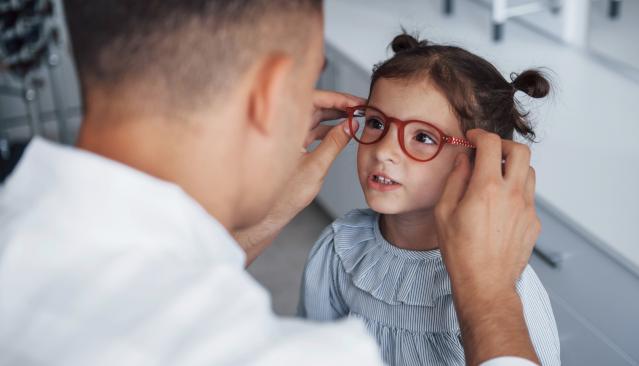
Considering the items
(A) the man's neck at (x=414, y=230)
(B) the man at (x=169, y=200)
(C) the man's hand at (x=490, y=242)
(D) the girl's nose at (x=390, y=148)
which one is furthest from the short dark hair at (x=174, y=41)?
(A) the man's neck at (x=414, y=230)

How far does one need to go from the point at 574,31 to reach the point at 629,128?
0.55 meters

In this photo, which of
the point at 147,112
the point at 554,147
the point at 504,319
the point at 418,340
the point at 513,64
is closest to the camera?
the point at 147,112

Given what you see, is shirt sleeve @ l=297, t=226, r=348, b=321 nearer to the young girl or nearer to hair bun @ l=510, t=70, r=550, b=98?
the young girl

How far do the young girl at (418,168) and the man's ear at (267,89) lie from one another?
0.56 m

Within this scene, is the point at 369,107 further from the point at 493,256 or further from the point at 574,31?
the point at 574,31

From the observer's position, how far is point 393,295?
4.79ft

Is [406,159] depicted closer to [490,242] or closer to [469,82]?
[469,82]

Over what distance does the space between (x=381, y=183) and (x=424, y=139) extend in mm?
101

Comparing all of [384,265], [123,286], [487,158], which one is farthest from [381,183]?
[123,286]

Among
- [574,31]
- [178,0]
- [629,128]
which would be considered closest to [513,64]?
[574,31]

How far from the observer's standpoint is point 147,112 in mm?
832

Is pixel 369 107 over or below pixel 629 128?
over

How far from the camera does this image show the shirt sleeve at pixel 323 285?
1.56 m

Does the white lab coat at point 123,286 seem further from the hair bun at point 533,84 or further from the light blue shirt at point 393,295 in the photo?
the hair bun at point 533,84
